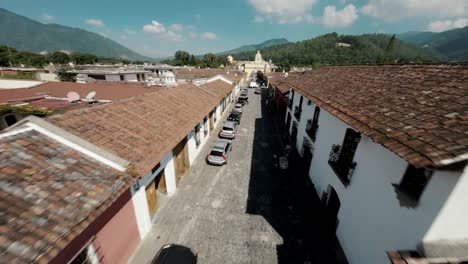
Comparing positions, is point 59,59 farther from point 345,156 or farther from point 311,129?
point 345,156

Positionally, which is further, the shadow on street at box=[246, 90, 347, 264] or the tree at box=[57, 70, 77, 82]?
the tree at box=[57, 70, 77, 82]

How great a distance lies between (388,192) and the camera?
5887mm

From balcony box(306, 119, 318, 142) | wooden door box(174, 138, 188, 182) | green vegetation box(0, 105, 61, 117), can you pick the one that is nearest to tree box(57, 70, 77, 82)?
green vegetation box(0, 105, 61, 117)

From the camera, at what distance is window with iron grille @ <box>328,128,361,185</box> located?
8.12 m

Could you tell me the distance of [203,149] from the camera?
725 inches

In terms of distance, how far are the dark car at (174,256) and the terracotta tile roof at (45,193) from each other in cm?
296

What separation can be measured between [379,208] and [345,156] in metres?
3.05

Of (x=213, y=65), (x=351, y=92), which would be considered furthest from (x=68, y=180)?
(x=213, y=65)

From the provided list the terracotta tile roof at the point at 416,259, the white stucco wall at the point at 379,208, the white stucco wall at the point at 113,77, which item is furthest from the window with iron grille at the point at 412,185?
the white stucco wall at the point at 113,77

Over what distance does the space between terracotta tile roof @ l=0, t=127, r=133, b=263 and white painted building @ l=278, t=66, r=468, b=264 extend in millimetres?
7782

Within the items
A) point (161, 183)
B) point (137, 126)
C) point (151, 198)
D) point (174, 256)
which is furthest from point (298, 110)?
point (174, 256)

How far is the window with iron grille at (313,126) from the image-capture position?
12778 millimetres

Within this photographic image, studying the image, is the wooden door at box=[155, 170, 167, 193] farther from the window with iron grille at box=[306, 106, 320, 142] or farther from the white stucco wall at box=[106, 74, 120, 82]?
the white stucco wall at box=[106, 74, 120, 82]

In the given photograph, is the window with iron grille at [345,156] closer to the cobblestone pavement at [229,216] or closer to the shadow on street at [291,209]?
the shadow on street at [291,209]
